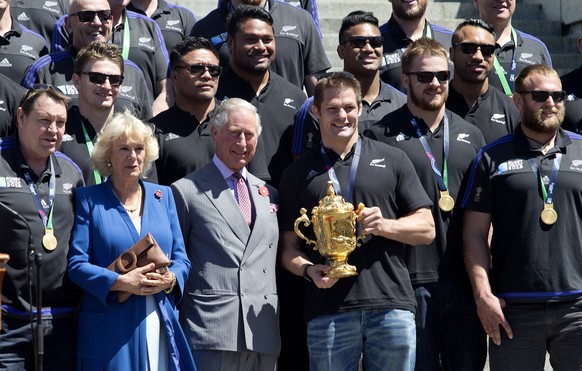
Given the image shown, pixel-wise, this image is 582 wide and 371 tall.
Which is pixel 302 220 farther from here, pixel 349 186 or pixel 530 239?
pixel 530 239

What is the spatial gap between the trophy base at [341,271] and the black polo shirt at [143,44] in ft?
9.32

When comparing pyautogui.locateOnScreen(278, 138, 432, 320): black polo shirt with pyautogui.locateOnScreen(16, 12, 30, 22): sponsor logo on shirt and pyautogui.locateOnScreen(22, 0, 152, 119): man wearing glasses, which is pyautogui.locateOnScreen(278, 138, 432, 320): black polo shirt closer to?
pyautogui.locateOnScreen(22, 0, 152, 119): man wearing glasses

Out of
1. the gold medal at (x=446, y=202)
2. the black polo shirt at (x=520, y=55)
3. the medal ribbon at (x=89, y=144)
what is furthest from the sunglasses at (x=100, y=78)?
the black polo shirt at (x=520, y=55)

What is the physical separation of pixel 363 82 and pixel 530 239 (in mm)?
1901

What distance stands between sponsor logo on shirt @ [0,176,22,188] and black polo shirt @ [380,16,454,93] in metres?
3.45

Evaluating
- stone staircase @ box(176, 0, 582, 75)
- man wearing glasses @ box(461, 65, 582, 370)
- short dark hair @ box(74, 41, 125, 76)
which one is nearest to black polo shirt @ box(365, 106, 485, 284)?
man wearing glasses @ box(461, 65, 582, 370)

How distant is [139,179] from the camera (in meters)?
7.21

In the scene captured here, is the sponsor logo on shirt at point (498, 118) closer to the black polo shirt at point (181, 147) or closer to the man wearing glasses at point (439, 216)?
the man wearing glasses at point (439, 216)

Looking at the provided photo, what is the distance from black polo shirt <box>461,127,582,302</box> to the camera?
24.5 ft

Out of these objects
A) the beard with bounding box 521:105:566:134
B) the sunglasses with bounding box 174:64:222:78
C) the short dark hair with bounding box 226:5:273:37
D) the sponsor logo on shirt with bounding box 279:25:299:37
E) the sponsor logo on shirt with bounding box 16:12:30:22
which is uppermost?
the sponsor logo on shirt with bounding box 16:12:30:22

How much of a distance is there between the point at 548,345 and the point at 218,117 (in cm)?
264

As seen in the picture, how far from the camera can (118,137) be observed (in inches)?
276

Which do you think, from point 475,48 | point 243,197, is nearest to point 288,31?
point 475,48

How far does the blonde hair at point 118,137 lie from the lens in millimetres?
7012
